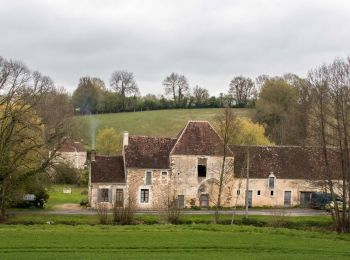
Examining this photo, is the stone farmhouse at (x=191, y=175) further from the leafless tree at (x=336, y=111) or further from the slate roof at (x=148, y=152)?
the leafless tree at (x=336, y=111)

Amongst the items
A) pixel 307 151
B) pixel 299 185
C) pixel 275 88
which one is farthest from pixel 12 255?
pixel 275 88

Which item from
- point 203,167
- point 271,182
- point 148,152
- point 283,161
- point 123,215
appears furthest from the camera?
point 283,161

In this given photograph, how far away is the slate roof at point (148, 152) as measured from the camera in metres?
45.6

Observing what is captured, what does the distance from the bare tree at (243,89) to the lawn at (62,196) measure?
169 ft

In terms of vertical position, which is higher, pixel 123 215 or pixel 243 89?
pixel 243 89

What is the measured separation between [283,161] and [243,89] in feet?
195

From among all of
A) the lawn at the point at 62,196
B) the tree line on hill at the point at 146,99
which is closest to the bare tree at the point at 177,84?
the tree line on hill at the point at 146,99

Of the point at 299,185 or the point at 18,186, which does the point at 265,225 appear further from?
the point at 18,186

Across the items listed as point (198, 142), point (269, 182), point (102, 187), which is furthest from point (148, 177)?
point (269, 182)

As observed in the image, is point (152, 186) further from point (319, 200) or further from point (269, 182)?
point (319, 200)

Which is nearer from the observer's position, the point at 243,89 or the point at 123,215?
the point at 123,215

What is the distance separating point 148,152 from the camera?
4659cm

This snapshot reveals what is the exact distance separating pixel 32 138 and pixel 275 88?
5379 centimetres

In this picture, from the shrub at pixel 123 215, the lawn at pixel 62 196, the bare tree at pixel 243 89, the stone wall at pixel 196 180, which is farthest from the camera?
the bare tree at pixel 243 89
